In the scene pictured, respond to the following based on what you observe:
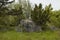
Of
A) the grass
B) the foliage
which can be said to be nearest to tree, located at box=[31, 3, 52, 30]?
the foliage

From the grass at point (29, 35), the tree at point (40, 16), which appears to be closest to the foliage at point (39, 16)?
the tree at point (40, 16)

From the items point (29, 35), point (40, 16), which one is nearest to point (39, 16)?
point (40, 16)

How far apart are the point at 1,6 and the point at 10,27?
0.35 metres

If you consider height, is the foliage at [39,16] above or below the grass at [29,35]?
above

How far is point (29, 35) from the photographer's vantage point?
2379 millimetres

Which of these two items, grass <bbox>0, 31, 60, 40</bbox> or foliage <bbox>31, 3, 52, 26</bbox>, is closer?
grass <bbox>0, 31, 60, 40</bbox>

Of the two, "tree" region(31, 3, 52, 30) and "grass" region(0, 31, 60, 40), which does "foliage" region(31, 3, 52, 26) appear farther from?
"grass" region(0, 31, 60, 40)

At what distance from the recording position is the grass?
2.30 m

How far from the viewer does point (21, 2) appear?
116 inches

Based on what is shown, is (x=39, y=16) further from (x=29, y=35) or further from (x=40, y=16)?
(x=29, y=35)

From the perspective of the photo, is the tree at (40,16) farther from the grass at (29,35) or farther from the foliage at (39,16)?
the grass at (29,35)

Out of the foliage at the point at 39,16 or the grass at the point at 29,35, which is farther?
the foliage at the point at 39,16

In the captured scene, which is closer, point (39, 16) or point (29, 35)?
point (29, 35)

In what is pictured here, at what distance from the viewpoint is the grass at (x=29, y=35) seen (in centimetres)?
230
